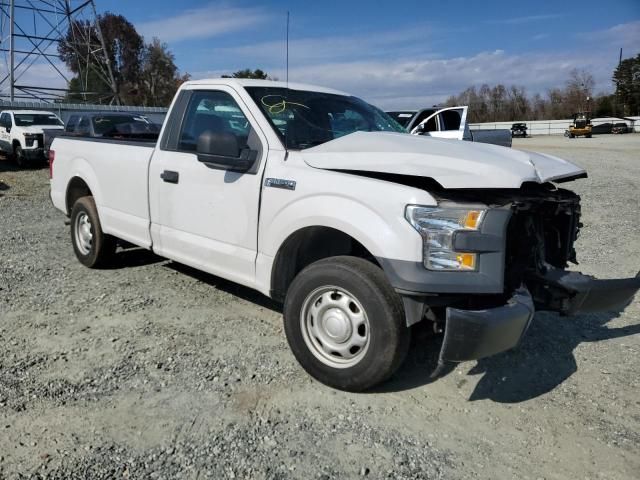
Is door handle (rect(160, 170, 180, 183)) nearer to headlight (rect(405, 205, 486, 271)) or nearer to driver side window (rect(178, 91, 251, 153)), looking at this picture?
driver side window (rect(178, 91, 251, 153))

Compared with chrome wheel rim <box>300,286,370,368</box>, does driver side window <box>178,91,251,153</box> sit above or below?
above

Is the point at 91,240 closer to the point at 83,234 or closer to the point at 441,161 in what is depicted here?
the point at 83,234

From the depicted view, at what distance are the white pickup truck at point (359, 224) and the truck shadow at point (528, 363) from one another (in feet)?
1.79

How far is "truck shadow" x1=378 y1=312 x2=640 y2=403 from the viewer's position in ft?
12.0

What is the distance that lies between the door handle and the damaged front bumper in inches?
104

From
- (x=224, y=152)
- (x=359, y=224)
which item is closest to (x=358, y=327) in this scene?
(x=359, y=224)

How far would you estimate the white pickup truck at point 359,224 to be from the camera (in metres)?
3.10

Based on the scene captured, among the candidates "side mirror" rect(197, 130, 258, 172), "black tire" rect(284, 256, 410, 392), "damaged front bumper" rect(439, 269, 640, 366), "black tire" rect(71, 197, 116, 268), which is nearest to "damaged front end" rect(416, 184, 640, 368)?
"damaged front bumper" rect(439, 269, 640, 366)

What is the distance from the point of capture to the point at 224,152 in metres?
3.92

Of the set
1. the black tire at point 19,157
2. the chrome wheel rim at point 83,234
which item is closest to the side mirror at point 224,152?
the chrome wheel rim at point 83,234

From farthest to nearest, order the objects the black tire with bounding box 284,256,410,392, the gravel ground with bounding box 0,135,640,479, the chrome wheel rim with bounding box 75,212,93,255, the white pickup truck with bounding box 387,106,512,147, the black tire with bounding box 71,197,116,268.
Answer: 1. the white pickup truck with bounding box 387,106,512,147
2. the chrome wheel rim with bounding box 75,212,93,255
3. the black tire with bounding box 71,197,116,268
4. the black tire with bounding box 284,256,410,392
5. the gravel ground with bounding box 0,135,640,479

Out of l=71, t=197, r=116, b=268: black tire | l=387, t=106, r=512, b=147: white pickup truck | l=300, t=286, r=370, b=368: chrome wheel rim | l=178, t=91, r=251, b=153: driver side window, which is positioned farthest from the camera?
l=387, t=106, r=512, b=147: white pickup truck

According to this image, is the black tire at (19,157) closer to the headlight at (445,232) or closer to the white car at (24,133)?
the white car at (24,133)

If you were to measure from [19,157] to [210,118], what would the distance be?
15942 millimetres
